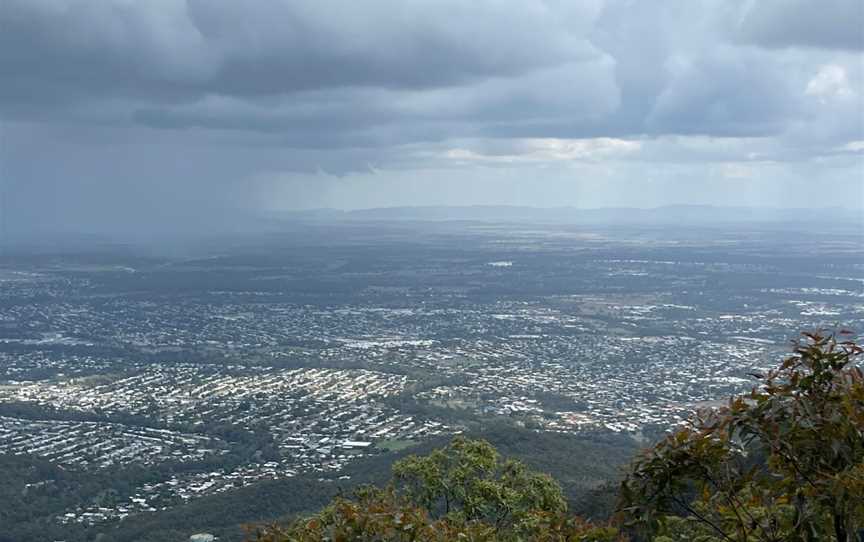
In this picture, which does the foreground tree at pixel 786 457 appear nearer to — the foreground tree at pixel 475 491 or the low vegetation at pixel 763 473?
the low vegetation at pixel 763 473

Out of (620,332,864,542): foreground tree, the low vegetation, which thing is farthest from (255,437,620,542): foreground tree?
(620,332,864,542): foreground tree

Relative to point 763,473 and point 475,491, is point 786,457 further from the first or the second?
point 475,491

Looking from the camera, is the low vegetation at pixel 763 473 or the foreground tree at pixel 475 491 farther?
the foreground tree at pixel 475 491

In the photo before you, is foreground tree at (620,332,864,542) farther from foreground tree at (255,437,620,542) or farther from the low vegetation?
foreground tree at (255,437,620,542)

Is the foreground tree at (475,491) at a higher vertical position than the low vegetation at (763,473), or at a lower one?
lower

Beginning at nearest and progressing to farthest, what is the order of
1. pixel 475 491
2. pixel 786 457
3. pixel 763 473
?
pixel 786 457
pixel 763 473
pixel 475 491

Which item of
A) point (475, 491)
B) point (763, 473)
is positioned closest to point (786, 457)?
point (763, 473)

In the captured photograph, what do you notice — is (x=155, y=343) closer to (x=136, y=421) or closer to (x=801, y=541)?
(x=136, y=421)

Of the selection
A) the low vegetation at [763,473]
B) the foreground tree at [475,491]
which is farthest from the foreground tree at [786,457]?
the foreground tree at [475,491]
